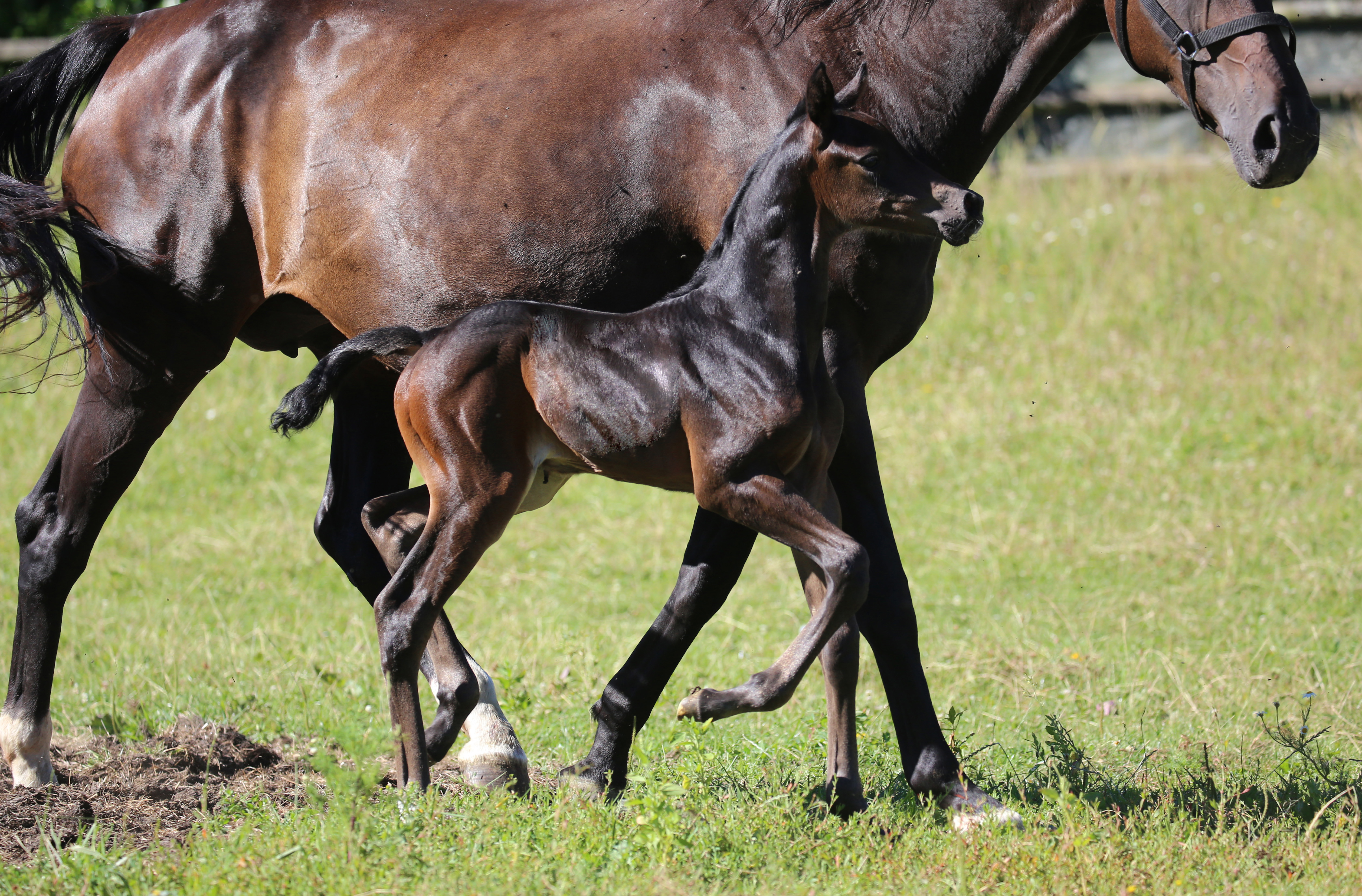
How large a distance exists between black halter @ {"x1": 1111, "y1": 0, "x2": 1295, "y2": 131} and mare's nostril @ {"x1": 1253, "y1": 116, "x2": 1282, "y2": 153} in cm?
17

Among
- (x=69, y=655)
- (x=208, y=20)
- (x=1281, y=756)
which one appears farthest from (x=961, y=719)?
(x=69, y=655)

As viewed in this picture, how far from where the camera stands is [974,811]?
3.43 metres

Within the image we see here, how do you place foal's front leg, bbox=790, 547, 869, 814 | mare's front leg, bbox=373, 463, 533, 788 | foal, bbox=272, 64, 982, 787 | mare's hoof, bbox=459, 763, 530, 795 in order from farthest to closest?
1. mare's hoof, bbox=459, 763, 530, 795
2. foal's front leg, bbox=790, 547, 869, 814
3. mare's front leg, bbox=373, 463, 533, 788
4. foal, bbox=272, 64, 982, 787

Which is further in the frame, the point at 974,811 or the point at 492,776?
the point at 492,776

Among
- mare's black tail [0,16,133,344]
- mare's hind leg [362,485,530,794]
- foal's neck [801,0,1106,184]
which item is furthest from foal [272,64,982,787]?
mare's black tail [0,16,133,344]

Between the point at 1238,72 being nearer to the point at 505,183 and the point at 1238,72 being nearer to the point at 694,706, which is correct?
the point at 505,183

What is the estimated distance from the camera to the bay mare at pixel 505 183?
3521 mm

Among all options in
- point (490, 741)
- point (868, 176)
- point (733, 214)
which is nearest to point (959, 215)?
point (868, 176)

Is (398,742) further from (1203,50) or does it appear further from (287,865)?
(1203,50)

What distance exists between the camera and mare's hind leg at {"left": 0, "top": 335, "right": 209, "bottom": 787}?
4176mm

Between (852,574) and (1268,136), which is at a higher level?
(1268,136)

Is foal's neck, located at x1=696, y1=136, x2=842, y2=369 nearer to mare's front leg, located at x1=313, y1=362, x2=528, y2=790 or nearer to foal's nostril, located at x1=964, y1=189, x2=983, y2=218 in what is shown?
foal's nostril, located at x1=964, y1=189, x2=983, y2=218

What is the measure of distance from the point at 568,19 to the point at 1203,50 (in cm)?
182

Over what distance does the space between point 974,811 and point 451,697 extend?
1464 mm
